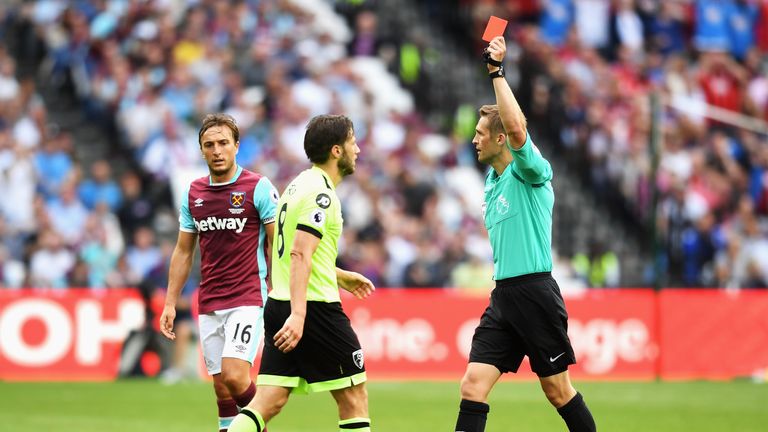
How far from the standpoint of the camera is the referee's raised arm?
8.78 meters

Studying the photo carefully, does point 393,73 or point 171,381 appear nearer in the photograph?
point 171,381

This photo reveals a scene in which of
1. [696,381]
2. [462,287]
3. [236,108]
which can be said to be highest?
[236,108]

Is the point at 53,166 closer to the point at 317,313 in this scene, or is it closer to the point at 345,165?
the point at 345,165

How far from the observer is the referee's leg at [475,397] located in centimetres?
924

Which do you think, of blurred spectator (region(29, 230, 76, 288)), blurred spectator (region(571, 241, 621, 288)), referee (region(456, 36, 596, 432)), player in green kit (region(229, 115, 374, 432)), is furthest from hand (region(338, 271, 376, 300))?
blurred spectator (region(571, 241, 621, 288))

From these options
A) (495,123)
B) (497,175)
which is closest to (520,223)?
(497,175)

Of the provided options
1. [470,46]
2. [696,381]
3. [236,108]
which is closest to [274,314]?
[696,381]

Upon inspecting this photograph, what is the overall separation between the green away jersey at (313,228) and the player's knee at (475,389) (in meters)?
1.18

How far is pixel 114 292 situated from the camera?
1947 centimetres

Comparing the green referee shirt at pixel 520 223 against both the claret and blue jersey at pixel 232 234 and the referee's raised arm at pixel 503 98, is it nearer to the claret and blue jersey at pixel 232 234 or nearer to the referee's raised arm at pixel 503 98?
the referee's raised arm at pixel 503 98

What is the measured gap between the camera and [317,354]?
8648 millimetres

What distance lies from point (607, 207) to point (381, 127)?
169 inches

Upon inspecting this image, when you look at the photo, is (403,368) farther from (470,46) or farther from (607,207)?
(470,46)

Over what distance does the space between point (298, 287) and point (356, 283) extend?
910 mm
